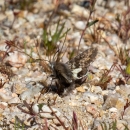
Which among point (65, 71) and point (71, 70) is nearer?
point (65, 71)

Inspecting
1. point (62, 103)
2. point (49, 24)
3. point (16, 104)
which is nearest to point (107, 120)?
point (62, 103)

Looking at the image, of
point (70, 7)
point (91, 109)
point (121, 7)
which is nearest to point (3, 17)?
point (70, 7)

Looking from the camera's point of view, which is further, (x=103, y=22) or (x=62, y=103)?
(x=103, y=22)

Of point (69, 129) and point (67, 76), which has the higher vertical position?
point (67, 76)

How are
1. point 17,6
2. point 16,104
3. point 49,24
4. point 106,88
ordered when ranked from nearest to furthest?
point 16,104 < point 106,88 < point 49,24 < point 17,6

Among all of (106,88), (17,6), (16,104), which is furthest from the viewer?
(17,6)

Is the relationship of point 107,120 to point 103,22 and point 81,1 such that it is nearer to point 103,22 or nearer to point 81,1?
point 103,22

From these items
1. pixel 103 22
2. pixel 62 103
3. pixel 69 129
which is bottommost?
pixel 69 129
